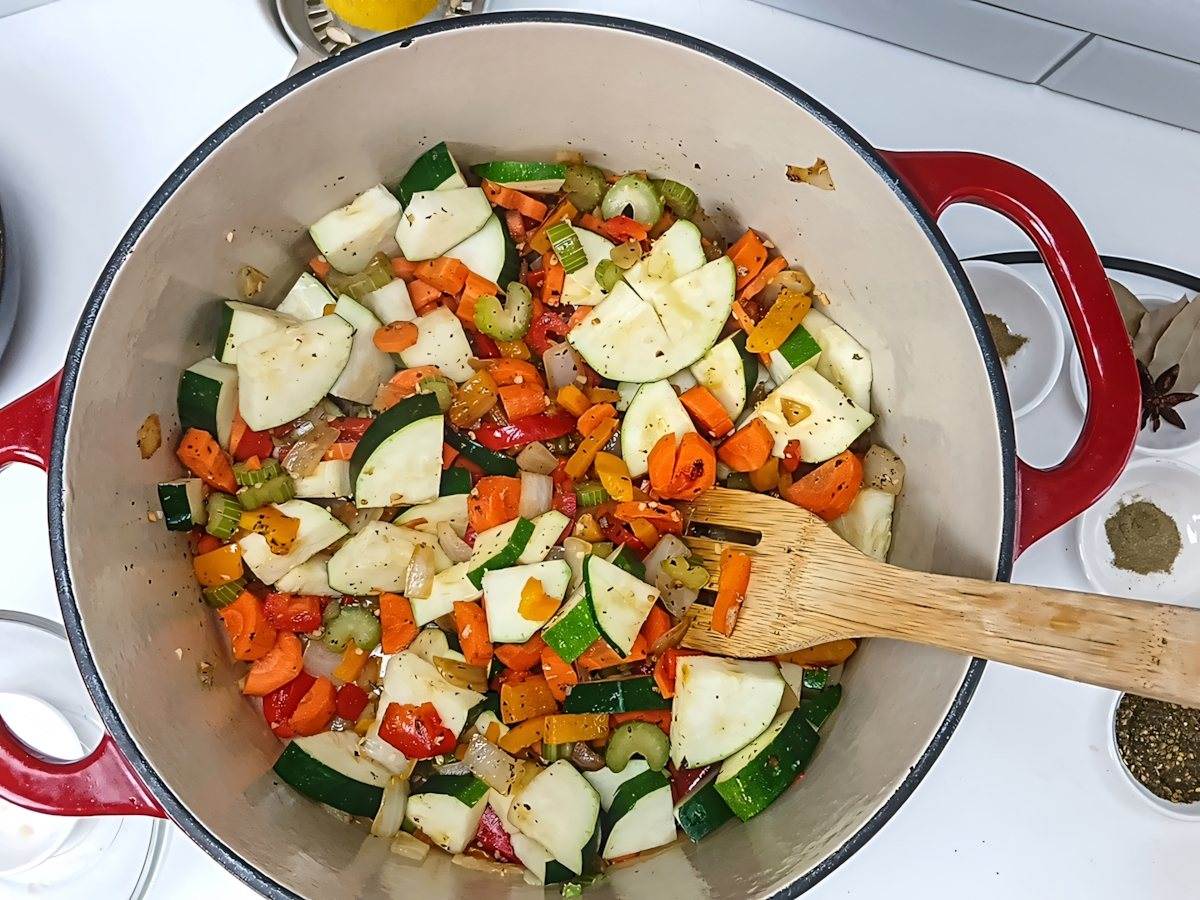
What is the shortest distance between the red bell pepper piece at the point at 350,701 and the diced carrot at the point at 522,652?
0.81 ft

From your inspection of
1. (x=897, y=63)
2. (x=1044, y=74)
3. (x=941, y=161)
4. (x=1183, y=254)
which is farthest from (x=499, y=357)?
(x=1183, y=254)

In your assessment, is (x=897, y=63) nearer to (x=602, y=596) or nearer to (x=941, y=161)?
(x=941, y=161)

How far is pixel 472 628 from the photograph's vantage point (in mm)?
1481

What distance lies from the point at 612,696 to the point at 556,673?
0.09 m

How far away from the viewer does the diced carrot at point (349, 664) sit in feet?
5.01

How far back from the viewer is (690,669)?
1412 mm

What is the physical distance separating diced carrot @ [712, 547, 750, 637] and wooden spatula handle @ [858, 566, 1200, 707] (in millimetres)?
224

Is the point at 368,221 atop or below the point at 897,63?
below

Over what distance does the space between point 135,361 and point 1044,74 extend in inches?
60.6

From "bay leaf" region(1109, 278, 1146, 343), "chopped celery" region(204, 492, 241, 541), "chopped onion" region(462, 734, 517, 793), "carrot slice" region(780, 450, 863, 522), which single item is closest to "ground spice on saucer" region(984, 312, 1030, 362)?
"bay leaf" region(1109, 278, 1146, 343)

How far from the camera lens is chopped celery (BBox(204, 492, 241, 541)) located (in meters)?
1.50

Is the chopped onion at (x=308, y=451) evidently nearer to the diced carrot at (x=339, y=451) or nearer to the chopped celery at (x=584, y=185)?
the diced carrot at (x=339, y=451)

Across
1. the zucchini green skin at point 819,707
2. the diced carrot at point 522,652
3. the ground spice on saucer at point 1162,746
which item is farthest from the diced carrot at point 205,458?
the ground spice on saucer at point 1162,746

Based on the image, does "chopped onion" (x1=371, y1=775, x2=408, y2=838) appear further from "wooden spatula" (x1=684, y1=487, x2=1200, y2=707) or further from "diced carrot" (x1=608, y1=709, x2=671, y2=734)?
"wooden spatula" (x1=684, y1=487, x2=1200, y2=707)
